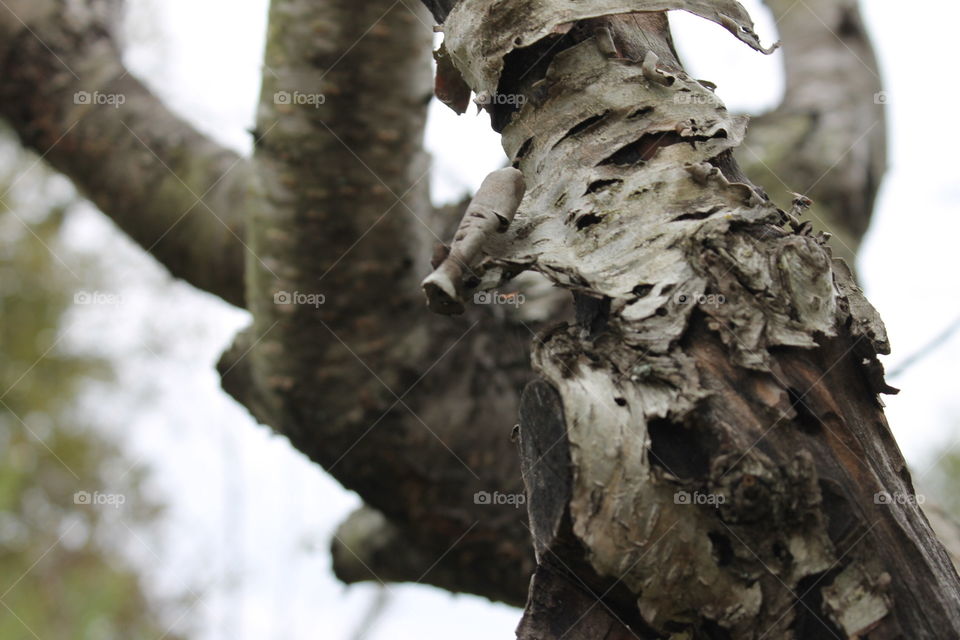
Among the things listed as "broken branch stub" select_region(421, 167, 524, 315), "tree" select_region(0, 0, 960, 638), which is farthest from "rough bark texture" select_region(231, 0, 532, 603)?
"broken branch stub" select_region(421, 167, 524, 315)

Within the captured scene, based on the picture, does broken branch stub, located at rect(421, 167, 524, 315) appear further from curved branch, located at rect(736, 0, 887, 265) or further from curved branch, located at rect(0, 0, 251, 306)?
curved branch, located at rect(736, 0, 887, 265)

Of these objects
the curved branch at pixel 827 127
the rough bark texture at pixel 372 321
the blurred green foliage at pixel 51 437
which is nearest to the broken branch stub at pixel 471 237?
the rough bark texture at pixel 372 321

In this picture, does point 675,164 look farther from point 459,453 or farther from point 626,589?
point 459,453

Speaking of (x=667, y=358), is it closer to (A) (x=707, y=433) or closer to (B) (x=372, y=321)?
(A) (x=707, y=433)

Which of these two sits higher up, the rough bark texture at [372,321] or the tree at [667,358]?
the tree at [667,358]

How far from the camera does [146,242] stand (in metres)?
2.44

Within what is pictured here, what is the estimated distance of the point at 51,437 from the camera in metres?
5.35

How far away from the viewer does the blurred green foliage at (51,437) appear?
4.56m

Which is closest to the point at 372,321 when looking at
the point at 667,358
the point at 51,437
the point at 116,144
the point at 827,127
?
the point at 116,144

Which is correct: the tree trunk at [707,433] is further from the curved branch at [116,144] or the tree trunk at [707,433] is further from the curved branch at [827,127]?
the curved branch at [827,127]

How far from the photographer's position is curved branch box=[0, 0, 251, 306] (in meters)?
2.36

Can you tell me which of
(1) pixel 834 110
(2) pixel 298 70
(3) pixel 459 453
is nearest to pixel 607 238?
(2) pixel 298 70

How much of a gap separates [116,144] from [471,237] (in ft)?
6.35

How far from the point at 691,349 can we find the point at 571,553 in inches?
7.9
